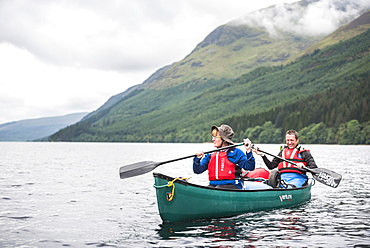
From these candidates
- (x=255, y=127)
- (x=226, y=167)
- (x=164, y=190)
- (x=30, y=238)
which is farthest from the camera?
(x=255, y=127)

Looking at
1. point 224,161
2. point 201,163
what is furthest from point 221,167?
point 201,163

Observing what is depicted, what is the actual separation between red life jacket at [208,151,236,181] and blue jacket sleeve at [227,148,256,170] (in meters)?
0.15

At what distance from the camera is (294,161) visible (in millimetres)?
15492

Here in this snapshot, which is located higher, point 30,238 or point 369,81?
point 369,81

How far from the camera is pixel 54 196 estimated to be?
18.5 meters

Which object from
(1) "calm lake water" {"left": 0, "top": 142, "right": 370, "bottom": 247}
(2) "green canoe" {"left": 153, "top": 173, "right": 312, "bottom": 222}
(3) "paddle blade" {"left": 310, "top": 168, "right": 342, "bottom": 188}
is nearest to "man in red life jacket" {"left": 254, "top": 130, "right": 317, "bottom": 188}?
(3) "paddle blade" {"left": 310, "top": 168, "right": 342, "bottom": 188}

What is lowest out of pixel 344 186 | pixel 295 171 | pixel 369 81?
pixel 344 186

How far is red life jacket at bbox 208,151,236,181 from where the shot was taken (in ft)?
40.6

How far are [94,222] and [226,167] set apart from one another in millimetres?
4487

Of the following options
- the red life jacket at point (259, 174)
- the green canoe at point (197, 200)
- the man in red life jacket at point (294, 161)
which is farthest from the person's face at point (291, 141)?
the green canoe at point (197, 200)

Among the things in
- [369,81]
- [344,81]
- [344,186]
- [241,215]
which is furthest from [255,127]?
[241,215]

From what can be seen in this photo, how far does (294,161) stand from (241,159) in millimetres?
4050

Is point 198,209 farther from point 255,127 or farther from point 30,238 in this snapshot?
point 255,127

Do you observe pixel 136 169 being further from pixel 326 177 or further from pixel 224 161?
pixel 326 177
